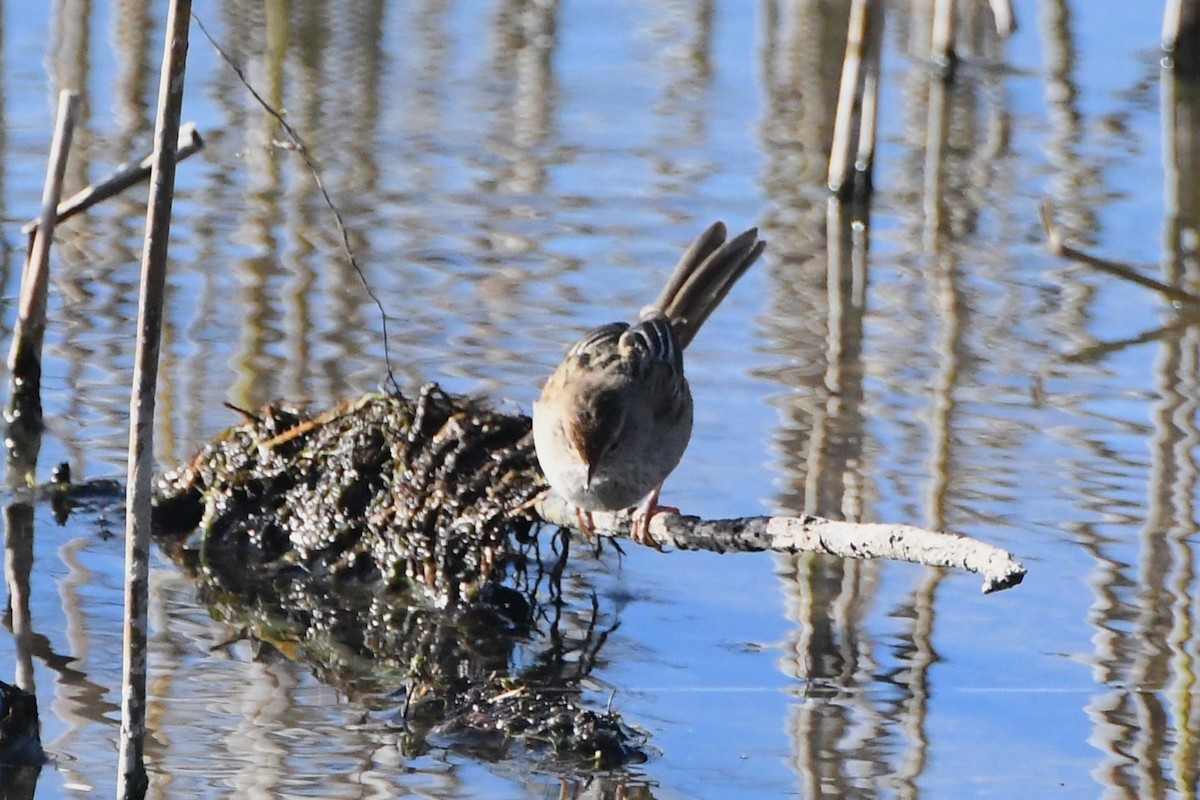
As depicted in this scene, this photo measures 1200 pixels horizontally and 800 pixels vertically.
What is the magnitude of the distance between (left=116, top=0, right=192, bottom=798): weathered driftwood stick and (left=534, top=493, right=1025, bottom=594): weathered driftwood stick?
1.64m

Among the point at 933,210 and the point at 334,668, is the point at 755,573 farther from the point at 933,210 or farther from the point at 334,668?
the point at 933,210

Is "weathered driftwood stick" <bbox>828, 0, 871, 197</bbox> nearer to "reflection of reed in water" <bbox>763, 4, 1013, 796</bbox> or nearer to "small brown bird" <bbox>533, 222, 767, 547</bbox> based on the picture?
"reflection of reed in water" <bbox>763, 4, 1013, 796</bbox>

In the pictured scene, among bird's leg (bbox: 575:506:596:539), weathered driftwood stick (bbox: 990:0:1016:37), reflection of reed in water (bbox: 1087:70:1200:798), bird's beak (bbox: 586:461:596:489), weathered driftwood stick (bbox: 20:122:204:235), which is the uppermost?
weathered driftwood stick (bbox: 990:0:1016:37)

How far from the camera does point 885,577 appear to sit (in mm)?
7316

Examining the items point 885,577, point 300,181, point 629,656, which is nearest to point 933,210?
point 300,181

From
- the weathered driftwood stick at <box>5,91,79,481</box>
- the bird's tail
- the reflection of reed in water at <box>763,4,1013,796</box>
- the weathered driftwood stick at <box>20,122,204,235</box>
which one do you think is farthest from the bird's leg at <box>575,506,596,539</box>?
the weathered driftwood stick at <box>5,91,79,481</box>

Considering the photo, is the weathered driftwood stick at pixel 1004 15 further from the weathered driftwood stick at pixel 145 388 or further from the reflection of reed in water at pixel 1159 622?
the weathered driftwood stick at pixel 145 388

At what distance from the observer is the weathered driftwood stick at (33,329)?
784cm

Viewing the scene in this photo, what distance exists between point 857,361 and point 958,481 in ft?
5.43

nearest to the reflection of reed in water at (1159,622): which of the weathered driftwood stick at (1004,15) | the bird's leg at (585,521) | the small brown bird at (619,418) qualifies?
the small brown bird at (619,418)

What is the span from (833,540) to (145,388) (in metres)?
1.72

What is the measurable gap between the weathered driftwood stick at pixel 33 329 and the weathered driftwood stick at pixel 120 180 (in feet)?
0.31

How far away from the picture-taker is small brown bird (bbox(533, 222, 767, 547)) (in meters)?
6.16

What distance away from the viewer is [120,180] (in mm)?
7539
